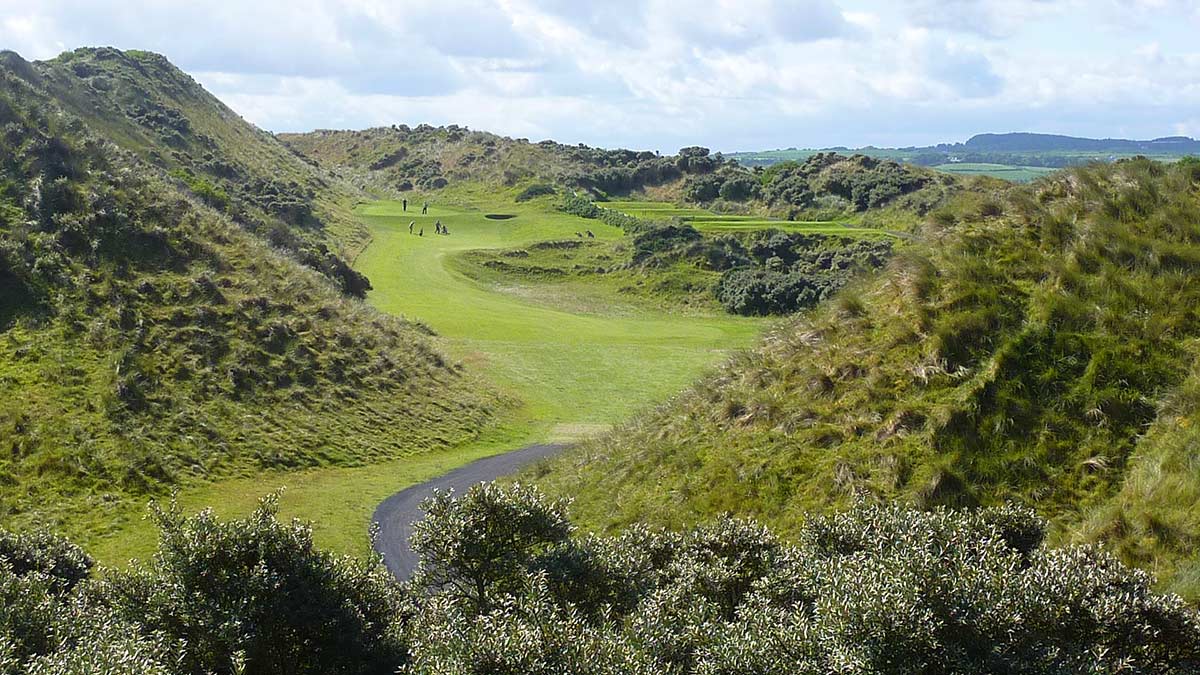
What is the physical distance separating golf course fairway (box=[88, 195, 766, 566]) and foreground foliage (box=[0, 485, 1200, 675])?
6785 millimetres

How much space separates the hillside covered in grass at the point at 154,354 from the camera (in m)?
28.3

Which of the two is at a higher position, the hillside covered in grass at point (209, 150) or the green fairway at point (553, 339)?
the hillside covered in grass at point (209, 150)

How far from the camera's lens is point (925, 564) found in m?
7.94

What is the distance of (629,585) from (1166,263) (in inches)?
615

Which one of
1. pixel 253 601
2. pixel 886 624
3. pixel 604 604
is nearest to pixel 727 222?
pixel 604 604

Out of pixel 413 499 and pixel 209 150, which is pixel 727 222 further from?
pixel 413 499

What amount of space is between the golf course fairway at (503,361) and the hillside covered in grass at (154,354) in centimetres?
171

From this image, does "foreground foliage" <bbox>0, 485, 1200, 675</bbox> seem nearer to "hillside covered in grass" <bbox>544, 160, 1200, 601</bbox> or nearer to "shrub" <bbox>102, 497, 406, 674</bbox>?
"shrub" <bbox>102, 497, 406, 674</bbox>

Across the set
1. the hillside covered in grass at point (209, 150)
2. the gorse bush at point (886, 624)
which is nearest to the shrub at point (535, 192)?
the hillside covered in grass at point (209, 150)

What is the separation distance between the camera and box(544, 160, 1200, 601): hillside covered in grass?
53.1ft

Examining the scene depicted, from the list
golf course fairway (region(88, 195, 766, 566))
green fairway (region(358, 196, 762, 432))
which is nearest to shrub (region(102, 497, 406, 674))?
golf course fairway (region(88, 195, 766, 566))

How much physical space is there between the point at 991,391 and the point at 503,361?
35.0 metres

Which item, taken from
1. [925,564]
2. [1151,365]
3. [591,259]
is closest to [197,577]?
[925,564]

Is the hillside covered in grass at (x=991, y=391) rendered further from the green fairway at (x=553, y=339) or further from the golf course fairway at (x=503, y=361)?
the green fairway at (x=553, y=339)
